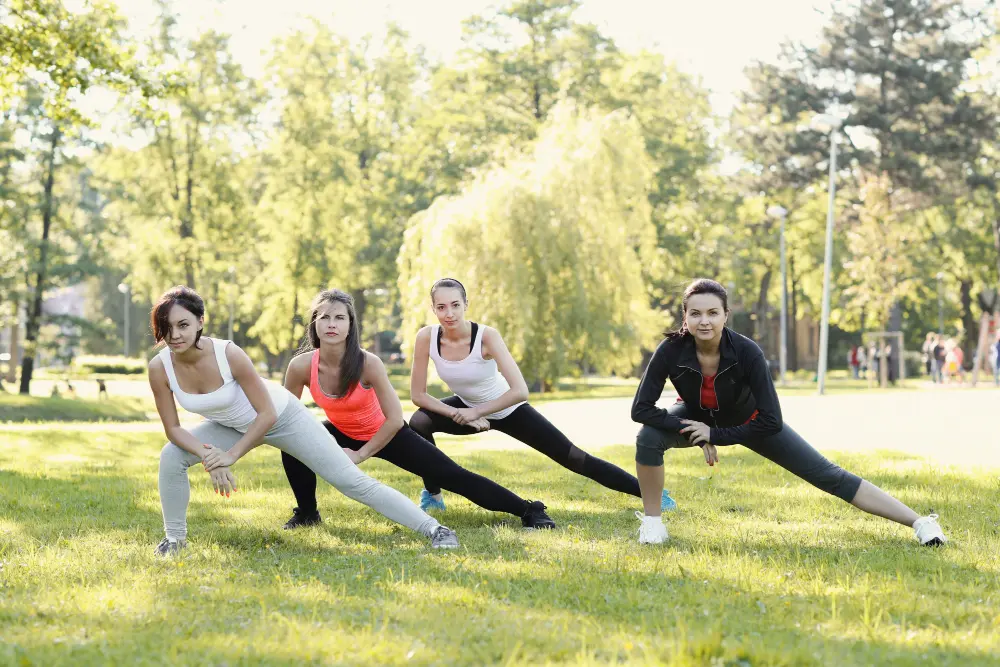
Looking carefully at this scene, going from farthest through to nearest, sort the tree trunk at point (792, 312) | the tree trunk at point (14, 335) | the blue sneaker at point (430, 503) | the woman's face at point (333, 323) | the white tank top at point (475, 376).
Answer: the tree trunk at point (792, 312)
the tree trunk at point (14, 335)
the blue sneaker at point (430, 503)
the white tank top at point (475, 376)
the woman's face at point (333, 323)

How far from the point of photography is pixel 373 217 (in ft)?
144

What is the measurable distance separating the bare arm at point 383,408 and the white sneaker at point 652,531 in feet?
5.18

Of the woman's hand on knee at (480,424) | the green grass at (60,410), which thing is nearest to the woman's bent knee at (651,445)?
the woman's hand on knee at (480,424)

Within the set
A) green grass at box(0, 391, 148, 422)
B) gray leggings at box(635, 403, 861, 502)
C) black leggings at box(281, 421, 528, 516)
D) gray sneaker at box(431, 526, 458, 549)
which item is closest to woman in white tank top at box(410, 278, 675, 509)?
black leggings at box(281, 421, 528, 516)

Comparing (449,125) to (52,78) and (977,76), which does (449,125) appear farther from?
(52,78)

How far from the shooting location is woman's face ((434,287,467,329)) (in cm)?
719

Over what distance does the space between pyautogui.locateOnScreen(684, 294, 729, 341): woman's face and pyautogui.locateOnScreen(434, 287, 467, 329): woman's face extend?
173 centimetres

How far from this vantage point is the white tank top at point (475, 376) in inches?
292

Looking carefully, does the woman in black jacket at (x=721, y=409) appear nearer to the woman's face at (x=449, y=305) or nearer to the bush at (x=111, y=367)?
the woman's face at (x=449, y=305)

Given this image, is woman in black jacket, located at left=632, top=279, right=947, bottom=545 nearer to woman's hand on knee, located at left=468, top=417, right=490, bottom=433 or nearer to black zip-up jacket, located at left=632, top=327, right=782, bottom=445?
black zip-up jacket, located at left=632, top=327, right=782, bottom=445

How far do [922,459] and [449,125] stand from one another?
1316 inches

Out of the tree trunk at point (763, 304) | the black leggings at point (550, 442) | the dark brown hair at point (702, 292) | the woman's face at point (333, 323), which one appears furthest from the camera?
the tree trunk at point (763, 304)

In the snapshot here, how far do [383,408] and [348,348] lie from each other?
42 cm

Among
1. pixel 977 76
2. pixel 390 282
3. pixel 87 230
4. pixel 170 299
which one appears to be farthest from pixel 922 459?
pixel 390 282
